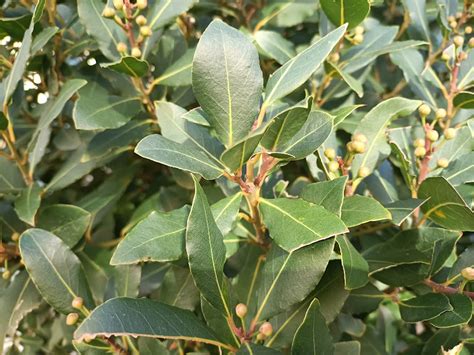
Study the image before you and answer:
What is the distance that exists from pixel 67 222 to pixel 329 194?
59 cm

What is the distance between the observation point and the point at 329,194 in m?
0.82

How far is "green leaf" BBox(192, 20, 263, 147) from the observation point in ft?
2.59

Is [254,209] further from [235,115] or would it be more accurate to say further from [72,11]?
[72,11]

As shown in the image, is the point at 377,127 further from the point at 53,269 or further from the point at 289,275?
the point at 53,269

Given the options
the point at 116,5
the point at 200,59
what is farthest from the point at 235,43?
the point at 116,5

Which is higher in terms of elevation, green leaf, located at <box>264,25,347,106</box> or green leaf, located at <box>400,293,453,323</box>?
green leaf, located at <box>264,25,347,106</box>

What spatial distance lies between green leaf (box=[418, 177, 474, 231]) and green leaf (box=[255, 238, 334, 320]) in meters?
0.22

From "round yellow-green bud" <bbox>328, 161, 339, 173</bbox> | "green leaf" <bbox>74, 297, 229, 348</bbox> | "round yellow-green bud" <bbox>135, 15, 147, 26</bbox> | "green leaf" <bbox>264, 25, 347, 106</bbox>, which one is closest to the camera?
"green leaf" <bbox>74, 297, 229, 348</bbox>

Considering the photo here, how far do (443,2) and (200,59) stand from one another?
0.68 meters

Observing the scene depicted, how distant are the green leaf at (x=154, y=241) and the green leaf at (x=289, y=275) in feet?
0.54

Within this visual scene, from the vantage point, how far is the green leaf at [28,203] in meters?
1.06

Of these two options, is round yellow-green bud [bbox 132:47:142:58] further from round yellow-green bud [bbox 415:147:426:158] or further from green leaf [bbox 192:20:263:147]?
round yellow-green bud [bbox 415:147:426:158]

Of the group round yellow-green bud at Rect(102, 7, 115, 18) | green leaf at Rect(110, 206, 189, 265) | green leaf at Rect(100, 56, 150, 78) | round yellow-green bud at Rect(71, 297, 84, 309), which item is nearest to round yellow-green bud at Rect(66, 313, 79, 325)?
round yellow-green bud at Rect(71, 297, 84, 309)

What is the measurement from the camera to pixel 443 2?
1187mm
